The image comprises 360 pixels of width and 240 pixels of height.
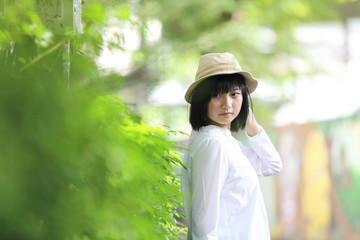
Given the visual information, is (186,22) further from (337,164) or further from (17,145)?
(17,145)

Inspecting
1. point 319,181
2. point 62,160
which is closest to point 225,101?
point 62,160

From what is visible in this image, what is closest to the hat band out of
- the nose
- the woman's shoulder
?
the nose

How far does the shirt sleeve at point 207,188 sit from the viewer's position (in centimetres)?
212

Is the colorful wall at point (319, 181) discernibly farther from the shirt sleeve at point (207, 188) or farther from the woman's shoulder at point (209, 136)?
the shirt sleeve at point (207, 188)

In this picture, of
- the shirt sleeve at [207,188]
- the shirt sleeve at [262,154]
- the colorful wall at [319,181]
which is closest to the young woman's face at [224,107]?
the shirt sleeve at [207,188]

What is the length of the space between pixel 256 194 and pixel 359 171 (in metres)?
6.14

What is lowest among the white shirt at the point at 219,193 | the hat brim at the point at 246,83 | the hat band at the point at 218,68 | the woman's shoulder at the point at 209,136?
the white shirt at the point at 219,193

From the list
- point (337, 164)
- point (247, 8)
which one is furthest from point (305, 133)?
point (247, 8)

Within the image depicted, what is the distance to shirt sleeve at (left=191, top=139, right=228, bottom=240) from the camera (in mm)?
2125

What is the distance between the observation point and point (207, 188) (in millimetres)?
2146

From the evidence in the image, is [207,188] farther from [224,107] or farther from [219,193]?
[224,107]

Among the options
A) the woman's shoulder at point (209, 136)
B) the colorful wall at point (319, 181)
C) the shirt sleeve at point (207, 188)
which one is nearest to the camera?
the shirt sleeve at point (207, 188)

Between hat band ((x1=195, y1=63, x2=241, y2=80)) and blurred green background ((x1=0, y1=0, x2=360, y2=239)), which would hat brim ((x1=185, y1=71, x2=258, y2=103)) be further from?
blurred green background ((x1=0, y1=0, x2=360, y2=239))

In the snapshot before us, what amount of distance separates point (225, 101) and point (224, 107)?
0.03 m
